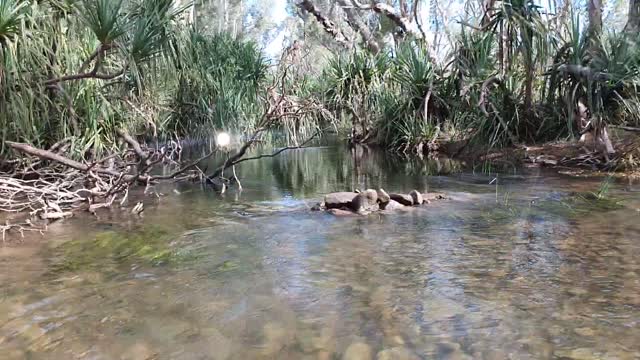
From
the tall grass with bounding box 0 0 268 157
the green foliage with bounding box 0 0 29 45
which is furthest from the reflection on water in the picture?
the green foliage with bounding box 0 0 29 45

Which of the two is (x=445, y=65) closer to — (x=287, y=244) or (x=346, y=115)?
(x=346, y=115)

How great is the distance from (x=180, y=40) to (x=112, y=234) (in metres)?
2.90

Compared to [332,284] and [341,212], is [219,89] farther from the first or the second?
[332,284]

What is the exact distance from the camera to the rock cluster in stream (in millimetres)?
5893

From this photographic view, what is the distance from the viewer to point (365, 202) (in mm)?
5930

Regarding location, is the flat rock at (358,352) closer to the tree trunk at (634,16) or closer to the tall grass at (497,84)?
the tall grass at (497,84)

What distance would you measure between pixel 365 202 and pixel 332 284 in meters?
2.44

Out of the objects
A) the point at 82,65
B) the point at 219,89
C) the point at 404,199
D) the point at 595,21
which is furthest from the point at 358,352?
the point at 219,89

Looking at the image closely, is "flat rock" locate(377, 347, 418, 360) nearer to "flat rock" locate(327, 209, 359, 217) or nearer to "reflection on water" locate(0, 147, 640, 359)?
"reflection on water" locate(0, 147, 640, 359)

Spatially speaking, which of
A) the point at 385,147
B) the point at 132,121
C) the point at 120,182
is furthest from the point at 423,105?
the point at 120,182

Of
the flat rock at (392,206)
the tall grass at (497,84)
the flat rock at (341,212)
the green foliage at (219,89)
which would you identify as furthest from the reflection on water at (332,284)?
the green foliage at (219,89)

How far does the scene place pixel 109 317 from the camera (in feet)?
10.0

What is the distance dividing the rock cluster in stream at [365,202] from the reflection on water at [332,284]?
270 millimetres

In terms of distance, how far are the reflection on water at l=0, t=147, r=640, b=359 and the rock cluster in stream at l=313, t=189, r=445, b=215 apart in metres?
0.27
